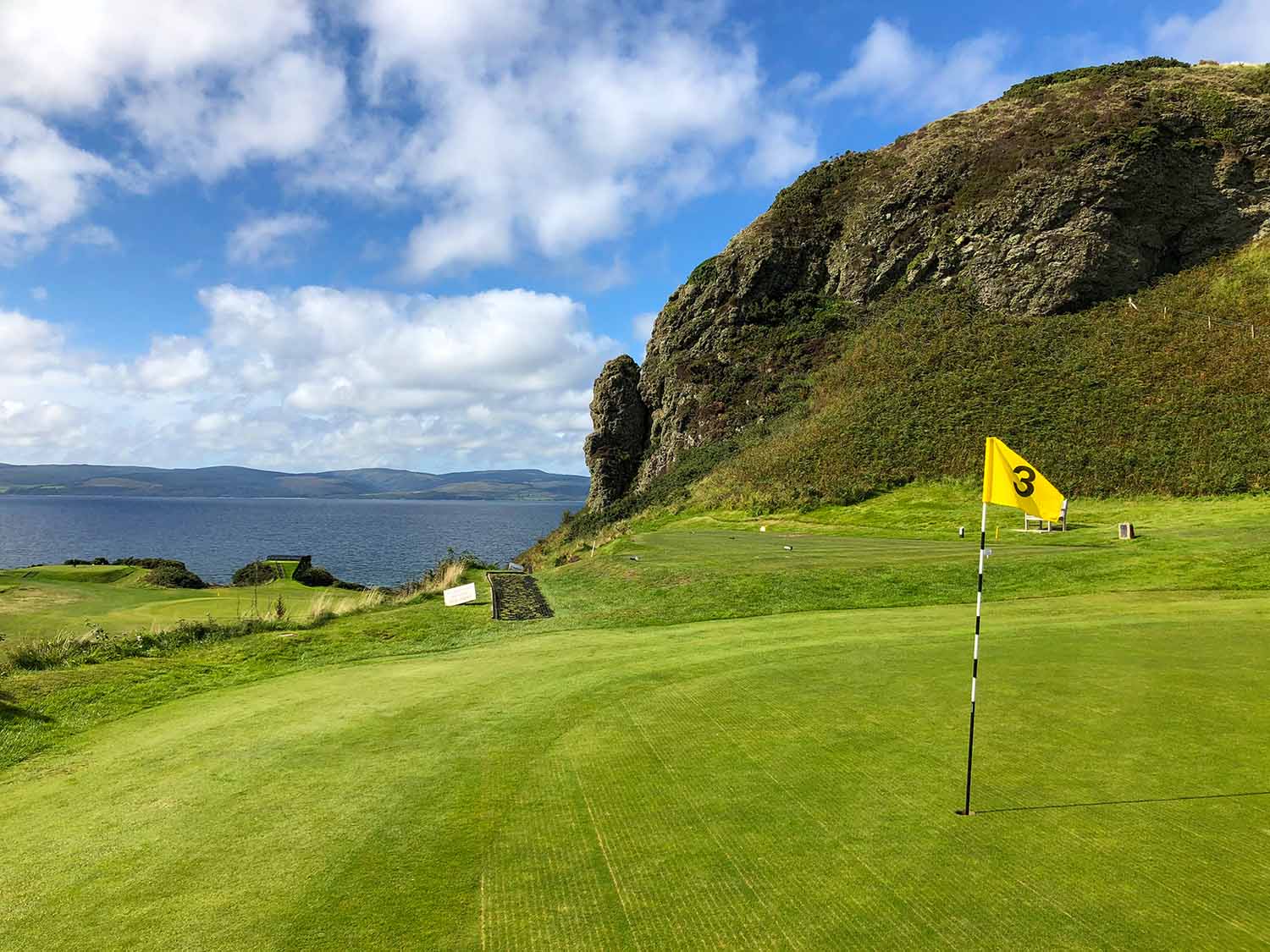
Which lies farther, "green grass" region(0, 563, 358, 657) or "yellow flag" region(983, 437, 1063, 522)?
"green grass" region(0, 563, 358, 657)

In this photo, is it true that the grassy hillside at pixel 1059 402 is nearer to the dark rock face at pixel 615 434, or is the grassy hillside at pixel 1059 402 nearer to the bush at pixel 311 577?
the dark rock face at pixel 615 434

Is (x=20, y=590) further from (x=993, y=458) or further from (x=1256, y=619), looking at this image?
(x=1256, y=619)

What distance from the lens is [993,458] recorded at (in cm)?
728

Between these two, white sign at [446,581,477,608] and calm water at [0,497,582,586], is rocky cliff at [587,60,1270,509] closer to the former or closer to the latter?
calm water at [0,497,582,586]

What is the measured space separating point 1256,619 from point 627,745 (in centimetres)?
1174

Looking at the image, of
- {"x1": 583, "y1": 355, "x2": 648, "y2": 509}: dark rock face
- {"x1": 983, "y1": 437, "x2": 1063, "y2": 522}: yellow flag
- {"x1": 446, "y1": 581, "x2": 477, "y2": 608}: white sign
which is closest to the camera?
{"x1": 983, "y1": 437, "x2": 1063, "y2": 522}: yellow flag

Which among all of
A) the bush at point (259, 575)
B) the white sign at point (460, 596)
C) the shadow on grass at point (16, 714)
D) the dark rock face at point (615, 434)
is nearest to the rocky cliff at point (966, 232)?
the dark rock face at point (615, 434)

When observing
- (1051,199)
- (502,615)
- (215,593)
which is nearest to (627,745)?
(502,615)

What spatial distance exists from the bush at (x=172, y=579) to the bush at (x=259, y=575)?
2175 millimetres

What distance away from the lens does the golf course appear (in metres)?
4.45

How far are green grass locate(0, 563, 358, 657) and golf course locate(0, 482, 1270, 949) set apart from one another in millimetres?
4090

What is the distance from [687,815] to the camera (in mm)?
5895

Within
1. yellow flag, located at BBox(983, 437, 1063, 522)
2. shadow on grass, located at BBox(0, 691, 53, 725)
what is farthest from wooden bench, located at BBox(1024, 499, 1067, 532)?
shadow on grass, located at BBox(0, 691, 53, 725)

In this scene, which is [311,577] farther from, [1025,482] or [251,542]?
[251,542]
